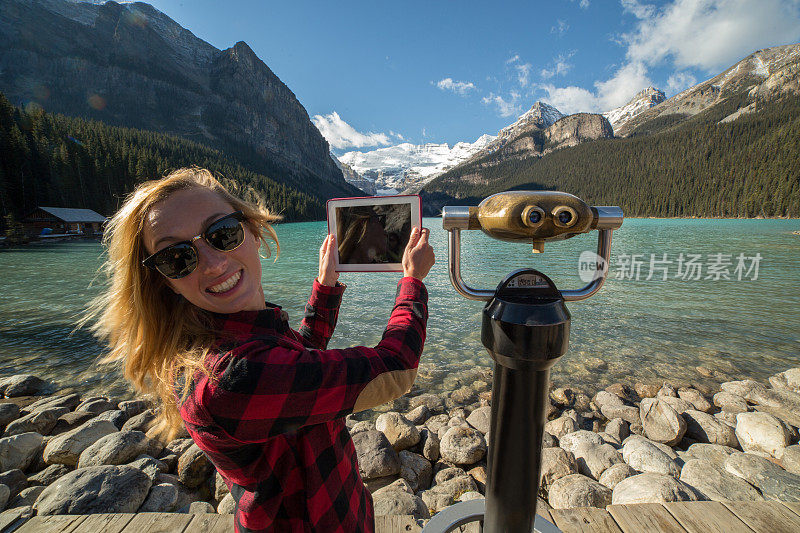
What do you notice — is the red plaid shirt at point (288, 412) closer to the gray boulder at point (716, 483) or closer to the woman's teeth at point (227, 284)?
the woman's teeth at point (227, 284)

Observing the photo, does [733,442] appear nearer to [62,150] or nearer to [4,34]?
[62,150]

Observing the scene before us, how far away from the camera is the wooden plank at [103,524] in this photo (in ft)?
5.61

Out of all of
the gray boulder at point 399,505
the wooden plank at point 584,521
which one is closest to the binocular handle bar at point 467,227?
the wooden plank at point 584,521

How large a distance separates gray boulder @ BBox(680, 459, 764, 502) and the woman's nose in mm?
3665

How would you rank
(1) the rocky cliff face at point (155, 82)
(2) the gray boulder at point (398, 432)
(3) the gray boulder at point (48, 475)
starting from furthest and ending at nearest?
(1) the rocky cliff face at point (155, 82) → (2) the gray boulder at point (398, 432) → (3) the gray boulder at point (48, 475)

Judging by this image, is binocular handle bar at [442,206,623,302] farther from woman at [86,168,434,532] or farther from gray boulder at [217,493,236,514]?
gray boulder at [217,493,236,514]

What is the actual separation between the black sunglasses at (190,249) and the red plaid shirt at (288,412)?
0.59 feet

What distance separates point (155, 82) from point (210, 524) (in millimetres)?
164453

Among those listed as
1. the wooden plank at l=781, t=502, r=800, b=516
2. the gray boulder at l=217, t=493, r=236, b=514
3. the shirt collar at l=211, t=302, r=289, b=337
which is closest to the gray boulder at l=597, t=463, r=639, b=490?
the wooden plank at l=781, t=502, r=800, b=516

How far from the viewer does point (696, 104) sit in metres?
169

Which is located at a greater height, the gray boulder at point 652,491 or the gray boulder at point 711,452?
the gray boulder at point 652,491

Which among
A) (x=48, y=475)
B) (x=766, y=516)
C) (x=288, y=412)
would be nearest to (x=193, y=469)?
(x=48, y=475)

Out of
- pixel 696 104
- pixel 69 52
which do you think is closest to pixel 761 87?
pixel 696 104

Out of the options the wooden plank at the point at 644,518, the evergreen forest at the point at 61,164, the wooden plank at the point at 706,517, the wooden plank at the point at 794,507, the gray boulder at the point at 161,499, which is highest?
the evergreen forest at the point at 61,164
